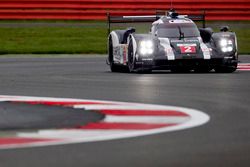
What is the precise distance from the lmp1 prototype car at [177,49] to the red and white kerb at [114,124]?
6976mm

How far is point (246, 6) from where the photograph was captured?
39438 mm

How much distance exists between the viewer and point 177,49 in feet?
64.8

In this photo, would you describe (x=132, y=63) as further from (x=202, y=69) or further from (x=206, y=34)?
(x=206, y=34)

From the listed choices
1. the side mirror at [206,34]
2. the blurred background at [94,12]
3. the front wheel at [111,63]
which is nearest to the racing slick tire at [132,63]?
the front wheel at [111,63]

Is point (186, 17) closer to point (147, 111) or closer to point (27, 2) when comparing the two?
point (147, 111)

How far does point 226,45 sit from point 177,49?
41.9 inches

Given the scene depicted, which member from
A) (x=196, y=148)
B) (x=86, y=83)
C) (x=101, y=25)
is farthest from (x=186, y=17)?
(x=101, y=25)

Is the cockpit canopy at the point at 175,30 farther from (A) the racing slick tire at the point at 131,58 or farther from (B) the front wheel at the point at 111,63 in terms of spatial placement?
(B) the front wheel at the point at 111,63

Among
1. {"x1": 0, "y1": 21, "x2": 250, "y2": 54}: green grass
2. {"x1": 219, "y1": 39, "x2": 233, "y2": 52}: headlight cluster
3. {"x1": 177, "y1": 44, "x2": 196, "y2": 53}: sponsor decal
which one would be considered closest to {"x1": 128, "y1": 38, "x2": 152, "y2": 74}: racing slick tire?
{"x1": 177, "y1": 44, "x2": 196, "y2": 53}: sponsor decal

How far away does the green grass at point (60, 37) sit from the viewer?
3191 cm

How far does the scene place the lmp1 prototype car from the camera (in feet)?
64.8

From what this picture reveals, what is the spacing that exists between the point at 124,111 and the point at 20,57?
1757cm

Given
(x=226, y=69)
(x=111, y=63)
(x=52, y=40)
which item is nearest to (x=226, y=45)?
(x=226, y=69)

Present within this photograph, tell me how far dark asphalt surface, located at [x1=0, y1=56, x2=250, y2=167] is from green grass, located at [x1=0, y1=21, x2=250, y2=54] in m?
6.46
